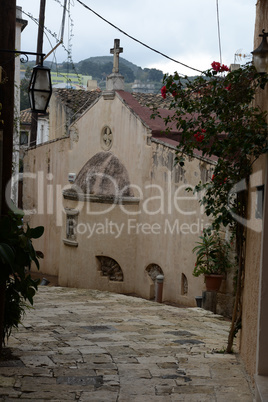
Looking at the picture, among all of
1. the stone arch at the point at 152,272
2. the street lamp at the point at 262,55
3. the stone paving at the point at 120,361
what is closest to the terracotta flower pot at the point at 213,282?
the stone paving at the point at 120,361

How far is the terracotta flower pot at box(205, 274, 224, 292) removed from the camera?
12.8 metres

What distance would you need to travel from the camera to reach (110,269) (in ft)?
55.2

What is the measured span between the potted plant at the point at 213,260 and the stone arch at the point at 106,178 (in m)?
3.92

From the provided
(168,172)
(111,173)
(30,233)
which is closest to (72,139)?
(111,173)

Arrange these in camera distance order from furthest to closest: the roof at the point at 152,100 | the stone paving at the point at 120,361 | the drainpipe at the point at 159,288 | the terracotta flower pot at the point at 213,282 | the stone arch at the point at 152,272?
the roof at the point at 152,100 < the stone arch at the point at 152,272 < the drainpipe at the point at 159,288 < the terracotta flower pot at the point at 213,282 < the stone paving at the point at 120,361

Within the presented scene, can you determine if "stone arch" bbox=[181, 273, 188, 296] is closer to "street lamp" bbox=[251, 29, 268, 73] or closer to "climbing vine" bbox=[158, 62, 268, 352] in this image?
"climbing vine" bbox=[158, 62, 268, 352]

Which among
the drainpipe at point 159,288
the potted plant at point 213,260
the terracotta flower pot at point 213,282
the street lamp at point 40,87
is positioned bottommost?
the drainpipe at point 159,288

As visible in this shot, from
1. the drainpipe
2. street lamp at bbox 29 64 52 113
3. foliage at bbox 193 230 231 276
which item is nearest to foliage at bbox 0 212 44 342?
street lamp at bbox 29 64 52 113

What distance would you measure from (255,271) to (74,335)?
10.2 feet

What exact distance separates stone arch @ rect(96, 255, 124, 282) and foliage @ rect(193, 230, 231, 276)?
382cm

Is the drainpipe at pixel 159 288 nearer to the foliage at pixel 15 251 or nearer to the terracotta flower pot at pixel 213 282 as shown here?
the terracotta flower pot at pixel 213 282

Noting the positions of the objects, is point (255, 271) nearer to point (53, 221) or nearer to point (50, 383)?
point (50, 383)

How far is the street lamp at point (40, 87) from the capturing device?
6936 mm

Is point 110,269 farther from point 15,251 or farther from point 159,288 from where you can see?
point 15,251
